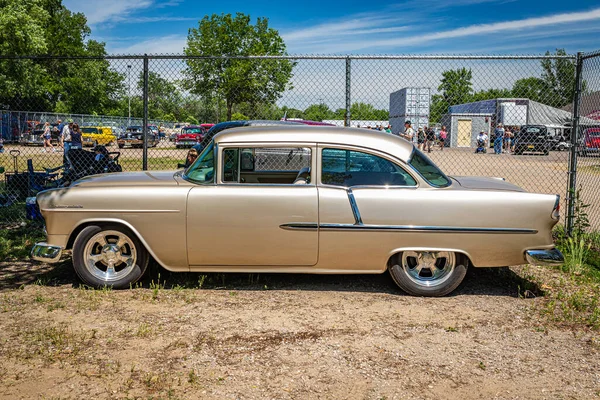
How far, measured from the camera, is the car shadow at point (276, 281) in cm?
545

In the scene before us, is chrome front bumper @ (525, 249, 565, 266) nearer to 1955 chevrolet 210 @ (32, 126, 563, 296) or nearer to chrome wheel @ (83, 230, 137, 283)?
1955 chevrolet 210 @ (32, 126, 563, 296)

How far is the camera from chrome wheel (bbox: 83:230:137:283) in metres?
5.19

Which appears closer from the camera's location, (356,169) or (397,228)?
(397,228)

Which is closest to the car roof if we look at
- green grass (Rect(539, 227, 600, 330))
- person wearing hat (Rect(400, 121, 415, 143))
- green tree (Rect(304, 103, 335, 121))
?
green grass (Rect(539, 227, 600, 330))

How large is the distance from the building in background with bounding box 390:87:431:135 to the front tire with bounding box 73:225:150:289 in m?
5.99

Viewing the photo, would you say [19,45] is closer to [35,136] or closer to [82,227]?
[35,136]

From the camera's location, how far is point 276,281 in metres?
5.70

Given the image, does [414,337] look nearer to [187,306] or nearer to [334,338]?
[334,338]

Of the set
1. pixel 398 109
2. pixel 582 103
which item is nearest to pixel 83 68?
pixel 398 109

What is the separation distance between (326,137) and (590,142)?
5.31 m

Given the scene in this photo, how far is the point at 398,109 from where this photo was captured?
11.6 meters

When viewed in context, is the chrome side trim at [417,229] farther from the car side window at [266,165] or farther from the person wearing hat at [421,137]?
the person wearing hat at [421,137]

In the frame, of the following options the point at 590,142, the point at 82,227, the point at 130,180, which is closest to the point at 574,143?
the point at 590,142

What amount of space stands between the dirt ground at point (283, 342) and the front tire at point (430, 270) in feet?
0.35
